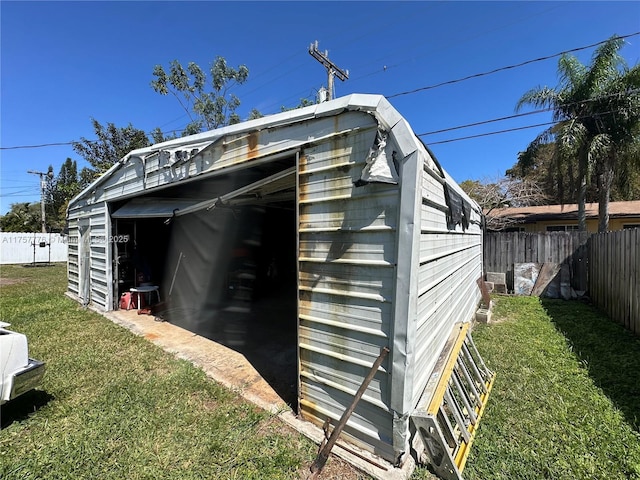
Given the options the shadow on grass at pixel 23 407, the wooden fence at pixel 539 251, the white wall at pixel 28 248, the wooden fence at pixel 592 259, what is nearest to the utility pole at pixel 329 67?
the wooden fence at pixel 539 251

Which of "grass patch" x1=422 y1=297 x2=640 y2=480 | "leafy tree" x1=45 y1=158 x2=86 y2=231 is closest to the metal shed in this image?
"grass patch" x1=422 y1=297 x2=640 y2=480

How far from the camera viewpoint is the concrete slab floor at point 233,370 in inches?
81.3

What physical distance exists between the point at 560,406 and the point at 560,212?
1618 cm

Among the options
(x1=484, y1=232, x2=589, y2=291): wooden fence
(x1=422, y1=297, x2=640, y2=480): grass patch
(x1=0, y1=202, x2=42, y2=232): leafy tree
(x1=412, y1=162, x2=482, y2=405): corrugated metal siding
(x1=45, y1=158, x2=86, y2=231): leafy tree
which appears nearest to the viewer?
(x1=422, y1=297, x2=640, y2=480): grass patch

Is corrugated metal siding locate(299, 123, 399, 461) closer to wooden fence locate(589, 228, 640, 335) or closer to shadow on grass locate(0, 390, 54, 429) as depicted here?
shadow on grass locate(0, 390, 54, 429)

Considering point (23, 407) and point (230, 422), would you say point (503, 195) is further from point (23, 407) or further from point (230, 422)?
point (23, 407)

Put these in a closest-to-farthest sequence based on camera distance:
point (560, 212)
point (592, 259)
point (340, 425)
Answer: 1. point (340, 425)
2. point (592, 259)
3. point (560, 212)

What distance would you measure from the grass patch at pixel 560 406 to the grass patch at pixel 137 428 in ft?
4.14

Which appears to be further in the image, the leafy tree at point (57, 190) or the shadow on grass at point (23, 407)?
the leafy tree at point (57, 190)

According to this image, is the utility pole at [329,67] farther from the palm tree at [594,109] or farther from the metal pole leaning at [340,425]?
the metal pole leaning at [340,425]

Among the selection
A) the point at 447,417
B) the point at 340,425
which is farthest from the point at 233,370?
the point at 447,417

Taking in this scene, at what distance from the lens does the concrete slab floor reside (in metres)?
2.06

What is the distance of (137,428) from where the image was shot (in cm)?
248

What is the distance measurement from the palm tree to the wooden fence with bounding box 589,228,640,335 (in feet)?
19.3
